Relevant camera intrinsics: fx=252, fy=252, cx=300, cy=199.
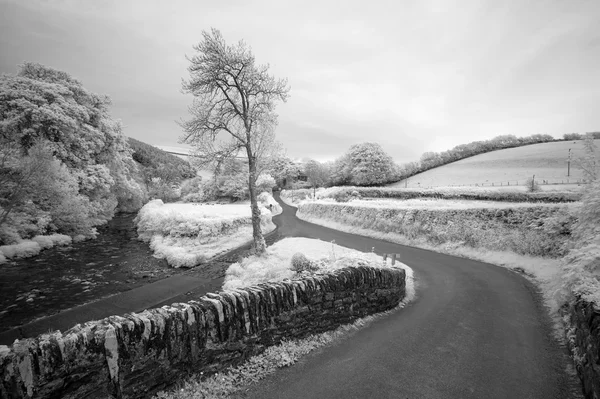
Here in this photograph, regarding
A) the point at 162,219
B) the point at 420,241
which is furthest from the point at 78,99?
the point at 420,241

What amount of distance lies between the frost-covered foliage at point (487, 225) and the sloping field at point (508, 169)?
92.0 ft

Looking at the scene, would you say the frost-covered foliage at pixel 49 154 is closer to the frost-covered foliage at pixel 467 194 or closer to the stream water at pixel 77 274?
the stream water at pixel 77 274

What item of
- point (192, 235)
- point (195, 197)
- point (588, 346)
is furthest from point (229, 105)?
point (195, 197)

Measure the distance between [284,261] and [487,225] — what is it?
12.7m

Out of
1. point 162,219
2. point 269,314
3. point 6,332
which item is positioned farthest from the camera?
point 162,219

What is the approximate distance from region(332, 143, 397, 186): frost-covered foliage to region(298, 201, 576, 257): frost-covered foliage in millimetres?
30388

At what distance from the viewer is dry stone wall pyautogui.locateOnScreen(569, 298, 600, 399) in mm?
4008

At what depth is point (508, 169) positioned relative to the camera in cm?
4456

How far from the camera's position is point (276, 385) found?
180 inches

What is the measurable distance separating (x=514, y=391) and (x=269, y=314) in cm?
474

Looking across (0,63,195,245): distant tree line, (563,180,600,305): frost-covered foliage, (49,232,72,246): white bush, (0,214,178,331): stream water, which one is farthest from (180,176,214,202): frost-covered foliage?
(563,180,600,305): frost-covered foliage

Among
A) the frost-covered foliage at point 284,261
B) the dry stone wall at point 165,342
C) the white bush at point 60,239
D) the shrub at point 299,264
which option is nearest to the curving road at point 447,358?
the dry stone wall at point 165,342

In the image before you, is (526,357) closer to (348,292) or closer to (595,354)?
(595,354)

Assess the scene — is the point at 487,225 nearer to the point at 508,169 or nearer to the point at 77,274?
the point at 77,274
